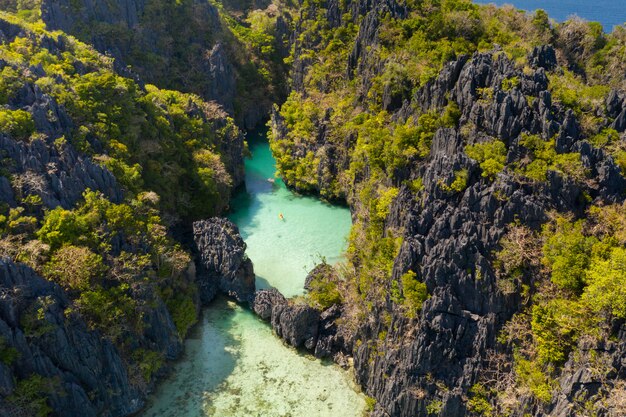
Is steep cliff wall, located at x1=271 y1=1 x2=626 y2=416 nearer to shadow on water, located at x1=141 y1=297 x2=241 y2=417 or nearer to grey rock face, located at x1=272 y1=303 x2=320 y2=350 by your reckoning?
grey rock face, located at x1=272 y1=303 x2=320 y2=350

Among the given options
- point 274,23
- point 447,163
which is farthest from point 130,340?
point 274,23

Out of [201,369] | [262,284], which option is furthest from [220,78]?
[201,369]

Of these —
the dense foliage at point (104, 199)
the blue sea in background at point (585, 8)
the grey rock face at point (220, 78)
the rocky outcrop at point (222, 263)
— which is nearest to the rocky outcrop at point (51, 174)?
the dense foliage at point (104, 199)

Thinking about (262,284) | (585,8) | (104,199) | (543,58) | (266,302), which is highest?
(585,8)

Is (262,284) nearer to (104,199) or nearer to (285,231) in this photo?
(285,231)

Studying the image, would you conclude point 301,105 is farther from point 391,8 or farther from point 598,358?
point 598,358

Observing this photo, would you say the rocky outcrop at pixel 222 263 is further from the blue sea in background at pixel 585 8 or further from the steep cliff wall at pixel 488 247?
the blue sea in background at pixel 585 8
